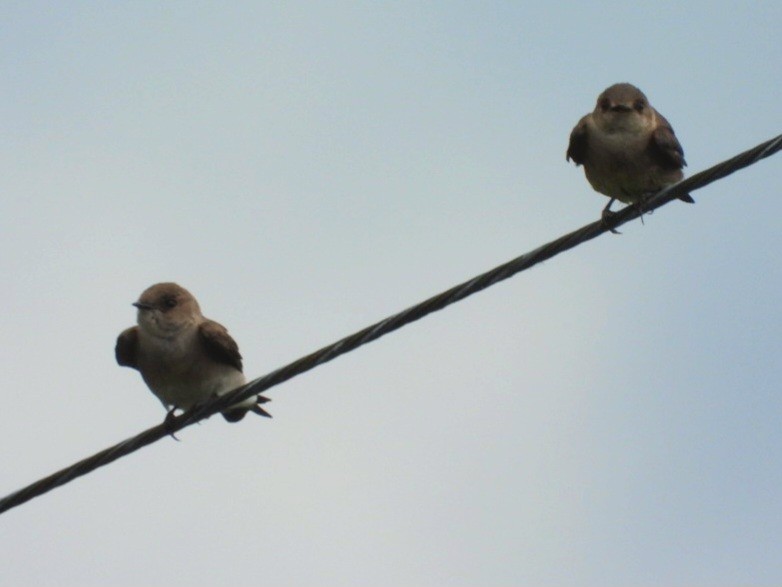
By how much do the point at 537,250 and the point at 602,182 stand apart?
3879 millimetres

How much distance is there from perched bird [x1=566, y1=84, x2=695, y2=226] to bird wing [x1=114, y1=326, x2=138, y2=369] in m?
3.06

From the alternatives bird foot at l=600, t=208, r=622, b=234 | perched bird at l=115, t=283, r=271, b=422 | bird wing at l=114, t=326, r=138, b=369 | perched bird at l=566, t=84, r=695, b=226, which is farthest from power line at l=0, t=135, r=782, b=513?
perched bird at l=566, t=84, r=695, b=226

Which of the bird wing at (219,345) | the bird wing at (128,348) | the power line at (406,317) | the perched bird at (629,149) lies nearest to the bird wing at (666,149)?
the perched bird at (629,149)

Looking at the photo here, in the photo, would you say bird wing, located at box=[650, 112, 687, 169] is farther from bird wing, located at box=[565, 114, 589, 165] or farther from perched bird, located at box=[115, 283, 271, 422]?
perched bird, located at box=[115, 283, 271, 422]

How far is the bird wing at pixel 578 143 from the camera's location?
34.0ft

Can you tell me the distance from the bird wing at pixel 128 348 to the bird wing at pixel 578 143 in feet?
10.0

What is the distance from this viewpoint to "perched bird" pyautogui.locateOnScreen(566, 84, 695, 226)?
10.1m

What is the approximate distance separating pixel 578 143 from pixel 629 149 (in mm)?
449

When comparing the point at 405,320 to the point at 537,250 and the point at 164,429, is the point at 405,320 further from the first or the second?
the point at 164,429

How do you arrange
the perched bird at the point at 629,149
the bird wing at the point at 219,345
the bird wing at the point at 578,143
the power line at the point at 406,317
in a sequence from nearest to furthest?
the power line at the point at 406,317 < the bird wing at the point at 219,345 < the perched bird at the point at 629,149 < the bird wing at the point at 578,143

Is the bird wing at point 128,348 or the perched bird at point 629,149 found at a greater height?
the perched bird at point 629,149

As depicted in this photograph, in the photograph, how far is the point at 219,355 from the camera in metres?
9.77

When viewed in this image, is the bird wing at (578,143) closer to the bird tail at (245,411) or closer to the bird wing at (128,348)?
the bird tail at (245,411)

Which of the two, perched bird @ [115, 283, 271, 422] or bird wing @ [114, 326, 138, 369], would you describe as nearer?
perched bird @ [115, 283, 271, 422]
